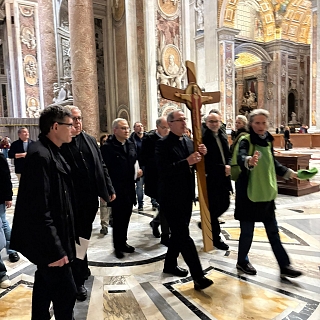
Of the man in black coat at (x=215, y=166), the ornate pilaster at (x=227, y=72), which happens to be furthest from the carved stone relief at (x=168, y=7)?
the ornate pilaster at (x=227, y=72)

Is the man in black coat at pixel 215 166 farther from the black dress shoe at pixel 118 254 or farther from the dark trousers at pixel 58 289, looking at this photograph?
the dark trousers at pixel 58 289

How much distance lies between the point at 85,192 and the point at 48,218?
1156 mm

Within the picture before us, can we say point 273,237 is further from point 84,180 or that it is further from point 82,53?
point 82,53

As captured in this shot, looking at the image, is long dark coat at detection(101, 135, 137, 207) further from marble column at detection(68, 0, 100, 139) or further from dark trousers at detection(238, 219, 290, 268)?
marble column at detection(68, 0, 100, 139)

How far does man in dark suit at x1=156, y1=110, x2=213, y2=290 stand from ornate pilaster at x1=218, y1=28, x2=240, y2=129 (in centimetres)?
1681

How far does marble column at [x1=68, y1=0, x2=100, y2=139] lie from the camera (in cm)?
833

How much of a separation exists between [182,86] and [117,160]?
6257 millimetres

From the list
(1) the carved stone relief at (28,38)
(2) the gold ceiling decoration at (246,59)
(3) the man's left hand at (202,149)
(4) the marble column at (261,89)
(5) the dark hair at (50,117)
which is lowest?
(3) the man's left hand at (202,149)

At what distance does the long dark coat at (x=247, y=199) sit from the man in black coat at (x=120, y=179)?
1384 millimetres

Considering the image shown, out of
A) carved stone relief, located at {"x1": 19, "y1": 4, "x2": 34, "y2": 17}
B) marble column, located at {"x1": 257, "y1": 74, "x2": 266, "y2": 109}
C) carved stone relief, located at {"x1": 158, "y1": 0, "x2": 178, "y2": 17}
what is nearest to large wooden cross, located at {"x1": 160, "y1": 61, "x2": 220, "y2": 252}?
carved stone relief, located at {"x1": 158, "y1": 0, "x2": 178, "y2": 17}

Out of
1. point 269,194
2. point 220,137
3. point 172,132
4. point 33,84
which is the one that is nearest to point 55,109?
point 172,132

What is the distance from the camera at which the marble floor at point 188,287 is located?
8.21 feet

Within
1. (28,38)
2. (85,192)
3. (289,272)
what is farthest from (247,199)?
(28,38)

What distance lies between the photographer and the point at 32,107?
675 inches
